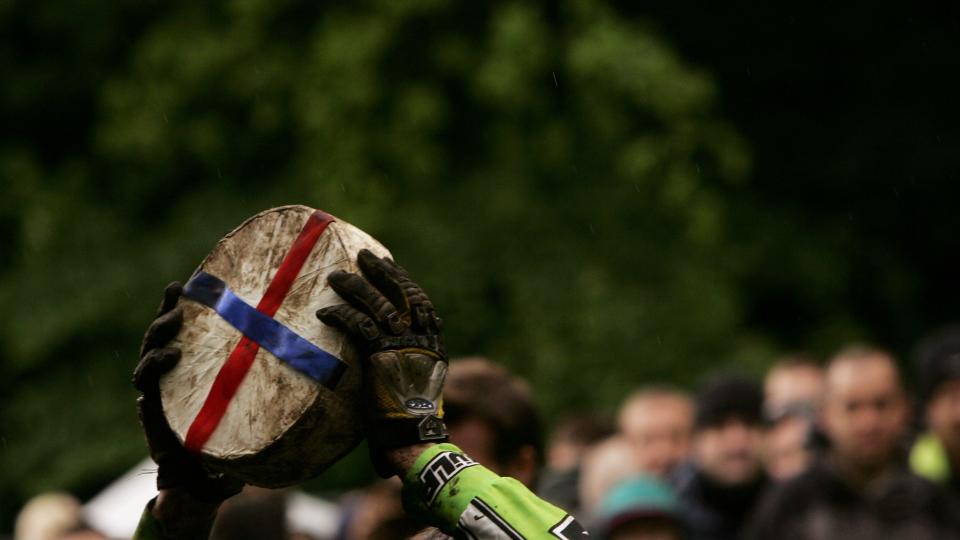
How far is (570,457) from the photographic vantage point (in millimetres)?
8008

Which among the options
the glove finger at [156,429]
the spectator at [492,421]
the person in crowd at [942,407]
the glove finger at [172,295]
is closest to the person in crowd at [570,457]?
the person in crowd at [942,407]

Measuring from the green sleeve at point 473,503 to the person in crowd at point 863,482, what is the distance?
3096 millimetres

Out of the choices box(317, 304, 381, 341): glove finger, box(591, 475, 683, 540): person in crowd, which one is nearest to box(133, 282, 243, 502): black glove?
box(317, 304, 381, 341): glove finger

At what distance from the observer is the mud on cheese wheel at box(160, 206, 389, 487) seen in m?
2.84

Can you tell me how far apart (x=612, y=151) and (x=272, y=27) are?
2361mm

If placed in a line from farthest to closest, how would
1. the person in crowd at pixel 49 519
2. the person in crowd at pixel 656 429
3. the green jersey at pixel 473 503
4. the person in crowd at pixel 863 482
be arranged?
1. the person in crowd at pixel 656 429
2. the person in crowd at pixel 49 519
3. the person in crowd at pixel 863 482
4. the green jersey at pixel 473 503

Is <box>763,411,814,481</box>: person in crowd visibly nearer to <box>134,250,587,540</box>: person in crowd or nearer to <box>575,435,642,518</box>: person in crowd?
<box>575,435,642,518</box>: person in crowd

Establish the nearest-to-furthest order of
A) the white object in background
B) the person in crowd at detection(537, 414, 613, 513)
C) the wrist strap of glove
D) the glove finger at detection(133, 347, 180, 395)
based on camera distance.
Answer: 1. the glove finger at detection(133, 347, 180, 395)
2. the wrist strap of glove
3. the person in crowd at detection(537, 414, 613, 513)
4. the white object in background

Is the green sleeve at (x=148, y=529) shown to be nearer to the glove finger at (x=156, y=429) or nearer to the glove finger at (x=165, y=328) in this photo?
the glove finger at (x=156, y=429)

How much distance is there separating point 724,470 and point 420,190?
15.5 ft

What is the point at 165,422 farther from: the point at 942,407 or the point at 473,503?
the point at 942,407

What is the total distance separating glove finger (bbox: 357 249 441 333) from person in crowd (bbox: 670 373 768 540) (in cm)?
349

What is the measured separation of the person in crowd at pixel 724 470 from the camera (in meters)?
6.30

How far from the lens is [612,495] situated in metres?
5.60
